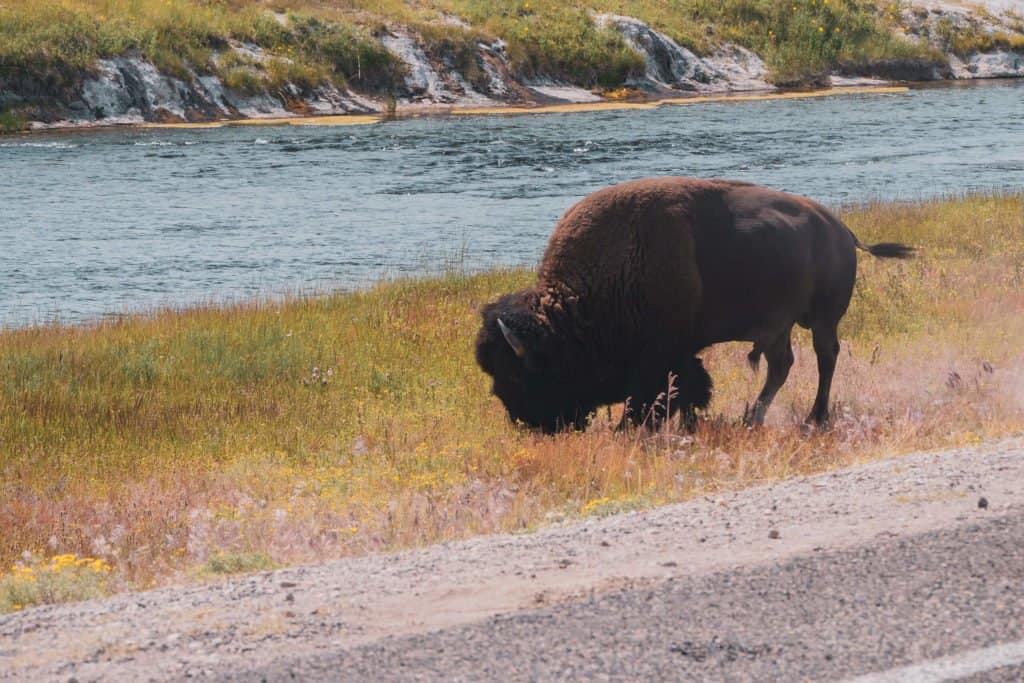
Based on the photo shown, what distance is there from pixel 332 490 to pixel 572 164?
2062 centimetres

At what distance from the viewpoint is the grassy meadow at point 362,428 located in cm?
632

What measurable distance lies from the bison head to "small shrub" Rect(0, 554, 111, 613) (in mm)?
3227

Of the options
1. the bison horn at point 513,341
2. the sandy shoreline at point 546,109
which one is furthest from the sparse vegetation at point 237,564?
the sandy shoreline at point 546,109

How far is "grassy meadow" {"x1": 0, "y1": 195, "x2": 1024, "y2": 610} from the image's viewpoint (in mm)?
6316

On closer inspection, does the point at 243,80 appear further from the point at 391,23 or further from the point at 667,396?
the point at 667,396

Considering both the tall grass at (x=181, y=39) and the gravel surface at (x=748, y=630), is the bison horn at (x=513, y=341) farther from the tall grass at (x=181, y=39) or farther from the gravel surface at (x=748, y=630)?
the tall grass at (x=181, y=39)

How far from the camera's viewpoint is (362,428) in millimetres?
9164

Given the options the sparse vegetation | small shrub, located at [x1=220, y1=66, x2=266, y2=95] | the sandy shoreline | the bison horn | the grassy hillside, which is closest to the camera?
the sparse vegetation

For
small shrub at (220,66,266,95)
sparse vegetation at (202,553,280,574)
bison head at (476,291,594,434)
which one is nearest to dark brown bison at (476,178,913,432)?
bison head at (476,291,594,434)

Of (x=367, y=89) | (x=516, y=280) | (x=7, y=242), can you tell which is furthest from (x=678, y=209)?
(x=367, y=89)

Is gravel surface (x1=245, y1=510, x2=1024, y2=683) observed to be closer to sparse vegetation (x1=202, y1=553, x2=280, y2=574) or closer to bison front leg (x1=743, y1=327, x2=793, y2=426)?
sparse vegetation (x1=202, y1=553, x2=280, y2=574)

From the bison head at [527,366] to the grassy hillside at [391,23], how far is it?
2919cm

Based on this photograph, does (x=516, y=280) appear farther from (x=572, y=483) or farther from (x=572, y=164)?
(x=572, y=164)

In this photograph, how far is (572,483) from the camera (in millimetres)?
6969
